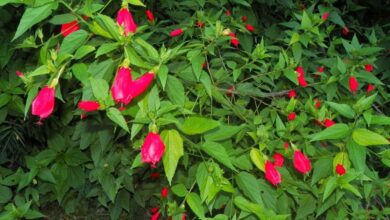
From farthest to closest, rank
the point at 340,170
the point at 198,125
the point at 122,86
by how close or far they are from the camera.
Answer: the point at 340,170, the point at 198,125, the point at 122,86

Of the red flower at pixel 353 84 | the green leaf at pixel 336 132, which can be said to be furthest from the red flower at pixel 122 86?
the red flower at pixel 353 84

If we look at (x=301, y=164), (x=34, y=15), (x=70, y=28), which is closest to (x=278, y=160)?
(x=301, y=164)

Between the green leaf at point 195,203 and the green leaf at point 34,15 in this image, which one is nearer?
the green leaf at point 34,15

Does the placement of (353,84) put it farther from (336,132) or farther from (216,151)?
(216,151)

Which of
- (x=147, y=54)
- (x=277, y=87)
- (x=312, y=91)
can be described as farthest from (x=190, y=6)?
(x=147, y=54)

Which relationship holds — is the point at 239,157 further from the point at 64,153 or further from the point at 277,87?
the point at 64,153

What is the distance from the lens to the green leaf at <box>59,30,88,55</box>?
3.70ft

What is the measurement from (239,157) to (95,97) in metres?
0.62

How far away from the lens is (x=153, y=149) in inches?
42.1

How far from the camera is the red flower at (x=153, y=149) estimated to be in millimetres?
1056

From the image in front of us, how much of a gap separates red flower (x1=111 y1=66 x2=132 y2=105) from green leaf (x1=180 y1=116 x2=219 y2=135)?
0.19m

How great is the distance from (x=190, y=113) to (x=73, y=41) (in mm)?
327

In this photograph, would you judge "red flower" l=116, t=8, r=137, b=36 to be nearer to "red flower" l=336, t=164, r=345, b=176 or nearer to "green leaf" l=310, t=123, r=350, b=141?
"green leaf" l=310, t=123, r=350, b=141

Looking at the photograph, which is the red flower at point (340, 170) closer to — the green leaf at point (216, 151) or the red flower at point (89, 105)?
the green leaf at point (216, 151)
